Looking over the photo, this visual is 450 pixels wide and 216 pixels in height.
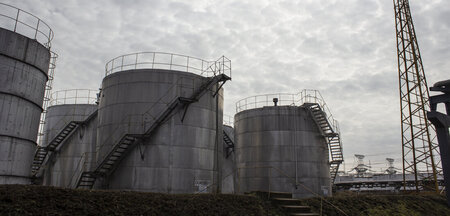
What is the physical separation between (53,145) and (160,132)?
1549cm

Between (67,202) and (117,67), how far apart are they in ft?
41.5

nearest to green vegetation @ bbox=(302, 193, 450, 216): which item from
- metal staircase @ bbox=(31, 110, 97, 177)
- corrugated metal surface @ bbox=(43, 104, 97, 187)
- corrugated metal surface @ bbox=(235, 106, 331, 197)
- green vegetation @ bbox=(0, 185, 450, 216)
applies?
green vegetation @ bbox=(0, 185, 450, 216)

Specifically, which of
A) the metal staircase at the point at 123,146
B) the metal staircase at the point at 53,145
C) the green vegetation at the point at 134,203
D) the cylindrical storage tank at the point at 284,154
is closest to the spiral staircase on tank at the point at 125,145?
the metal staircase at the point at 123,146

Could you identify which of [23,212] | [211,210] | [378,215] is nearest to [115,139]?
[211,210]

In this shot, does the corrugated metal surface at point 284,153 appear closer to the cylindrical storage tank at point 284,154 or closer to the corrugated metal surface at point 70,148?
the cylindrical storage tank at point 284,154

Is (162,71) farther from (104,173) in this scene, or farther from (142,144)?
(104,173)

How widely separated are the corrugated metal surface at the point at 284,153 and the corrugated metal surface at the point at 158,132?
701 cm

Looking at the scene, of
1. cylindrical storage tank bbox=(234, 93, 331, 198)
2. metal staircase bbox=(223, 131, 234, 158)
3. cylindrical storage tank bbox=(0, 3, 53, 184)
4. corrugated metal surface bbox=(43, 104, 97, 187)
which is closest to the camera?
cylindrical storage tank bbox=(0, 3, 53, 184)

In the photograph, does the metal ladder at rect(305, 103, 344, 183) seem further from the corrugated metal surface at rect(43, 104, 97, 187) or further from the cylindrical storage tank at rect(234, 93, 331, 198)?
the corrugated metal surface at rect(43, 104, 97, 187)

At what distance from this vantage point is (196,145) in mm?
19078

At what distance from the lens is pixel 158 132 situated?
18453mm

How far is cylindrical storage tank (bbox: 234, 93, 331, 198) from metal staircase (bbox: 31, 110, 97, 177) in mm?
13978

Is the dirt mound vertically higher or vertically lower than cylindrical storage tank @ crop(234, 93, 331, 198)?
lower

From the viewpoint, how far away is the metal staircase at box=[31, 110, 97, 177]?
92.5 feet
